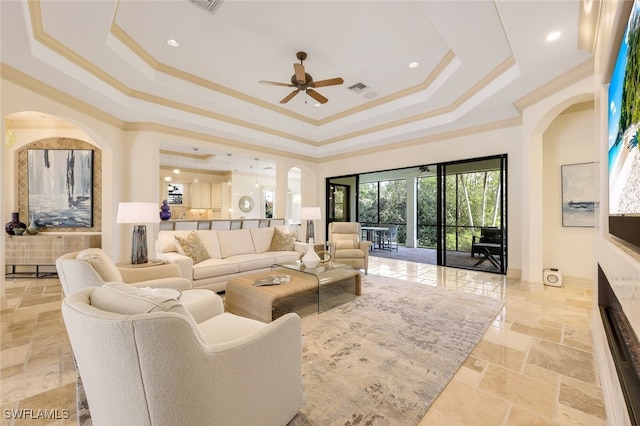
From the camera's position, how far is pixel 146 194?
4887 millimetres

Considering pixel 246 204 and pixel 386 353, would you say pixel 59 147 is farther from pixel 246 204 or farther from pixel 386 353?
pixel 386 353

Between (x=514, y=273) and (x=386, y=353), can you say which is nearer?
(x=386, y=353)

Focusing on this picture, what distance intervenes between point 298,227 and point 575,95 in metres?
6.20

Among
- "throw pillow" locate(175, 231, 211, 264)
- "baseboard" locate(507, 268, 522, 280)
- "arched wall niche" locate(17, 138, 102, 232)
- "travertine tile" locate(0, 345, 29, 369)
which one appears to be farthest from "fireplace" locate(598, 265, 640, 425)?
"arched wall niche" locate(17, 138, 102, 232)


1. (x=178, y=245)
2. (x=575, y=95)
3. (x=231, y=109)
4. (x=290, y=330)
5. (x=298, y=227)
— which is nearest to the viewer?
(x=290, y=330)

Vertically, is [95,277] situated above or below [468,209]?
below

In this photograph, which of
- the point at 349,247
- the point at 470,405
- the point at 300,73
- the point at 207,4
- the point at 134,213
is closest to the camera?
the point at 470,405

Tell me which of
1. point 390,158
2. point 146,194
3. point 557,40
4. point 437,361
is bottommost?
point 437,361

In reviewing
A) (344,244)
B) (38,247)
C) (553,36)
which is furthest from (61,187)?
(553,36)

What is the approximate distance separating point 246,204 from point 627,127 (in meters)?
10.3

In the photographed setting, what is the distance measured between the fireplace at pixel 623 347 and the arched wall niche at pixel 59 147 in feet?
23.0

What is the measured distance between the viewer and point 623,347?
4.98 feet

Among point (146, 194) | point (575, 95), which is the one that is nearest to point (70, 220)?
point (146, 194)

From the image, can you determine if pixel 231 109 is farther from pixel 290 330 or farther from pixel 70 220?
pixel 290 330
